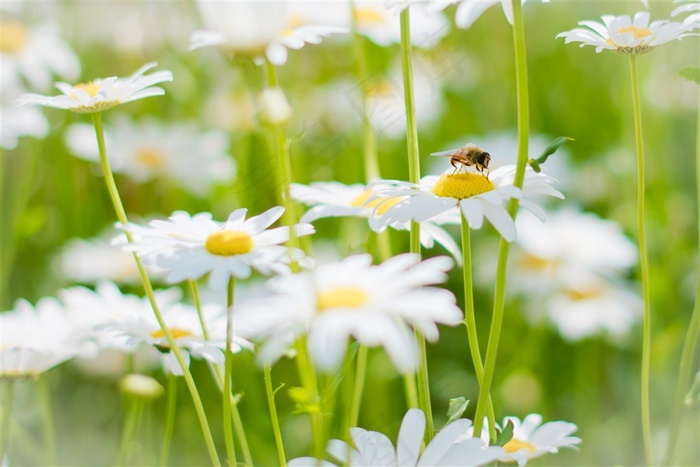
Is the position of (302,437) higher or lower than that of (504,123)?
lower

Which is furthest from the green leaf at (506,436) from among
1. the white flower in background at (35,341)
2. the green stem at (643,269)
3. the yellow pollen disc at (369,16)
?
the yellow pollen disc at (369,16)

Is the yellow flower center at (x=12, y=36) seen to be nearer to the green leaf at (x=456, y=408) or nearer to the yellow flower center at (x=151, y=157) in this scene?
the yellow flower center at (x=151, y=157)

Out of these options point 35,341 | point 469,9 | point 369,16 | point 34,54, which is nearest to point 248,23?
point 469,9

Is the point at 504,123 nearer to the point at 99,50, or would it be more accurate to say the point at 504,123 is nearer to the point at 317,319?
the point at 99,50

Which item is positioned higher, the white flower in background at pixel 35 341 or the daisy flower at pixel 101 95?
the daisy flower at pixel 101 95

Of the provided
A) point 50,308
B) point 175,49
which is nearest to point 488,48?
point 175,49

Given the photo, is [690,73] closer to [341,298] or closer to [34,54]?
[341,298]
